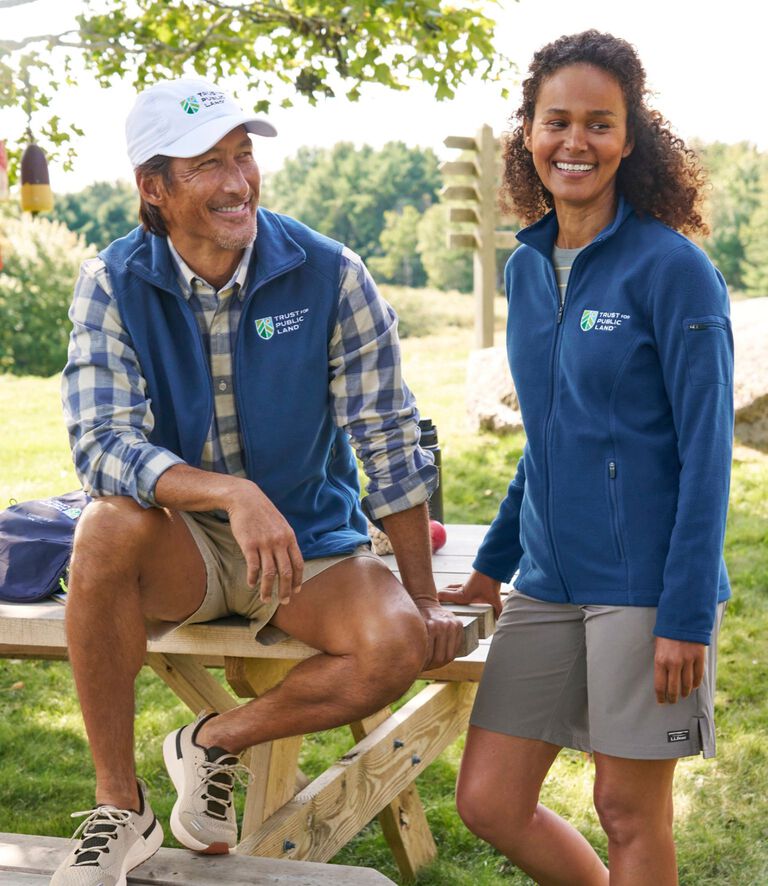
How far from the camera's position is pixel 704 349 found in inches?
83.0

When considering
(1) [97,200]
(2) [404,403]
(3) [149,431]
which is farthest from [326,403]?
(1) [97,200]

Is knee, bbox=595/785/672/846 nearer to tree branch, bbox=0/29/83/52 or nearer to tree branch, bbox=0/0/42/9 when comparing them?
tree branch, bbox=0/0/42/9

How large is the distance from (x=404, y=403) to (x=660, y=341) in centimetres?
81

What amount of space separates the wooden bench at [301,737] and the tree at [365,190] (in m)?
45.4

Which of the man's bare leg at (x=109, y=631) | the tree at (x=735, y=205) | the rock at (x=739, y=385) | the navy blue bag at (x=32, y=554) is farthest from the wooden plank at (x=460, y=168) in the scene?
the tree at (x=735, y=205)

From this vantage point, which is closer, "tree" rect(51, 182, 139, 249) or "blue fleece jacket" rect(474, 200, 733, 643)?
"blue fleece jacket" rect(474, 200, 733, 643)

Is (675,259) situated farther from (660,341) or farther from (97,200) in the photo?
(97,200)

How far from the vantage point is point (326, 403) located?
2801 millimetres

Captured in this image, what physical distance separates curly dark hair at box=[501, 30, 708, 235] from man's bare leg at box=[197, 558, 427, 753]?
97 centimetres

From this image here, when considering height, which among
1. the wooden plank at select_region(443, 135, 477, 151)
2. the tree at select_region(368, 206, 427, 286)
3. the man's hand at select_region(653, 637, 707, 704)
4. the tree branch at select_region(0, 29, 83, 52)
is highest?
the tree branch at select_region(0, 29, 83, 52)

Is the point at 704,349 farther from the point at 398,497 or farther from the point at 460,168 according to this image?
the point at 460,168

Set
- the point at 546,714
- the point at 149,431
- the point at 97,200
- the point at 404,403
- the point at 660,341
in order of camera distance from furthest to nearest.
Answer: the point at 97,200, the point at 404,403, the point at 149,431, the point at 546,714, the point at 660,341

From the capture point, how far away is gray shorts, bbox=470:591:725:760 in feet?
7.28

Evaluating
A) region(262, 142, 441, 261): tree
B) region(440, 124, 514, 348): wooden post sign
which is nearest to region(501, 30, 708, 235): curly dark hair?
region(440, 124, 514, 348): wooden post sign
